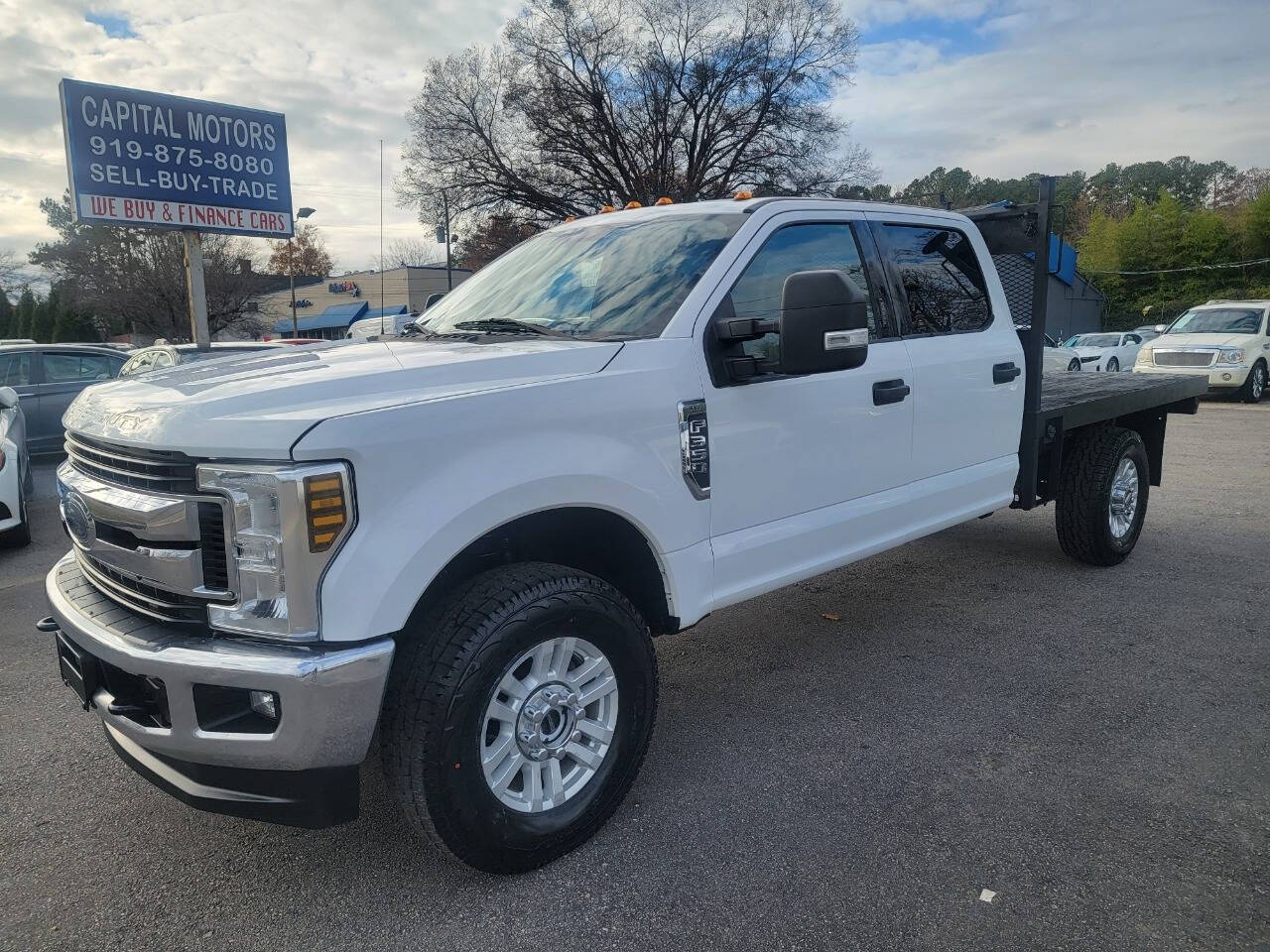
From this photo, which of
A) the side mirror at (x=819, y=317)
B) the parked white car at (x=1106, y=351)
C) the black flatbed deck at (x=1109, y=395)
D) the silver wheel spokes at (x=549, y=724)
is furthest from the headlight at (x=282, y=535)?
the parked white car at (x=1106, y=351)

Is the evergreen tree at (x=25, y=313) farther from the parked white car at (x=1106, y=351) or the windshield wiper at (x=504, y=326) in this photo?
the windshield wiper at (x=504, y=326)

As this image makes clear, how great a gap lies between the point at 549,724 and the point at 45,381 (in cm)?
1078

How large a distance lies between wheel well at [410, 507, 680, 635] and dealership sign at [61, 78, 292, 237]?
12364 millimetres

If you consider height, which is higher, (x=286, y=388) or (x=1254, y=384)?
(x=286, y=388)

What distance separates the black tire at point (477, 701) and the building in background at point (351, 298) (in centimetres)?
5267

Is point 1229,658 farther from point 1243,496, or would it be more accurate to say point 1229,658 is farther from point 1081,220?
point 1081,220

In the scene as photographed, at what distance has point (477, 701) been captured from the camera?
7.71 feet

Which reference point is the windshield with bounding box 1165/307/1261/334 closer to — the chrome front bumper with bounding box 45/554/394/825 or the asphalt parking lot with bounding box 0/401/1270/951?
the asphalt parking lot with bounding box 0/401/1270/951

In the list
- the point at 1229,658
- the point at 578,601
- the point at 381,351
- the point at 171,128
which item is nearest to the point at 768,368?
the point at 578,601

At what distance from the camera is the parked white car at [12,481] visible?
6406mm

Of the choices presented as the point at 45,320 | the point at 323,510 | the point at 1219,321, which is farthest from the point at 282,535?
the point at 45,320

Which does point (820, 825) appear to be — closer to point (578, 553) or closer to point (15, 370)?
point (578, 553)

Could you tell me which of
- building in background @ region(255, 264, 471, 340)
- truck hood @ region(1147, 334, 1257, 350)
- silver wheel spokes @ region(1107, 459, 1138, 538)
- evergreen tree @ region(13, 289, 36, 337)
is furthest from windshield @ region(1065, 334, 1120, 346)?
evergreen tree @ region(13, 289, 36, 337)

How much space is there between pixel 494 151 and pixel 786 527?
32622 mm
